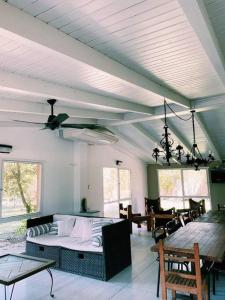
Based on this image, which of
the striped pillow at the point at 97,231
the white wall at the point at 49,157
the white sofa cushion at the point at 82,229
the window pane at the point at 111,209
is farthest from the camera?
the window pane at the point at 111,209

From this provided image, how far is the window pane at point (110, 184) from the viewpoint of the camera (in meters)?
8.14

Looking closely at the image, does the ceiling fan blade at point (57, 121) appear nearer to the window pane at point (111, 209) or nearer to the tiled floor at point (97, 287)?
the tiled floor at point (97, 287)

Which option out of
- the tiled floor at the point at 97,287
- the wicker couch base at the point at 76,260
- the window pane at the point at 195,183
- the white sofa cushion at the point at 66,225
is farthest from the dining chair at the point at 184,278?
the window pane at the point at 195,183

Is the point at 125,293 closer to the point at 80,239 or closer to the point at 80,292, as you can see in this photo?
the point at 80,292

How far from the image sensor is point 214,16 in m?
2.32

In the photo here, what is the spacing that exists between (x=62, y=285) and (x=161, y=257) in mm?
1924

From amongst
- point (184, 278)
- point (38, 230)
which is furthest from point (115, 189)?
point (184, 278)

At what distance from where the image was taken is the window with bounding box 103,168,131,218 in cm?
816

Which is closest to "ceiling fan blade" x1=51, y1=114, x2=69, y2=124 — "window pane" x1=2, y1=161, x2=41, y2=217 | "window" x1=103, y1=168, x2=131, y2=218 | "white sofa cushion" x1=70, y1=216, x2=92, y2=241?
"window pane" x1=2, y1=161, x2=41, y2=217

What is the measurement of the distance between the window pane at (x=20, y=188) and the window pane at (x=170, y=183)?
6.30 metres

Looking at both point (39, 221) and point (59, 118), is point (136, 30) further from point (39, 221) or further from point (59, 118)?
point (39, 221)

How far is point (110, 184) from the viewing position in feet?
27.7

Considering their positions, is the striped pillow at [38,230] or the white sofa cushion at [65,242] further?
the striped pillow at [38,230]

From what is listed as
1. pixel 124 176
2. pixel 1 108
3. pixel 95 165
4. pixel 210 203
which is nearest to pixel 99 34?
pixel 1 108
